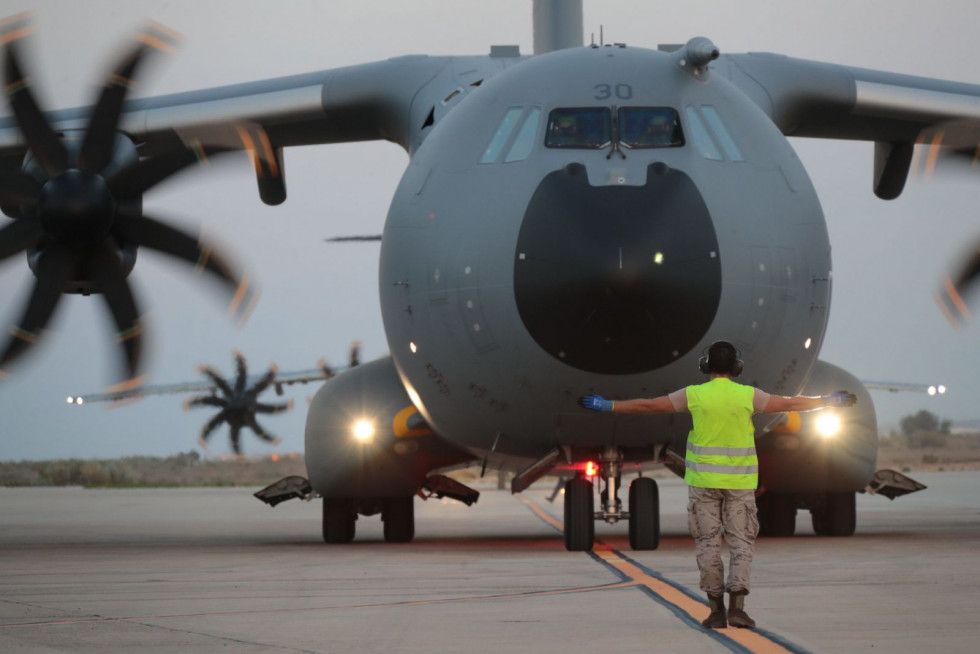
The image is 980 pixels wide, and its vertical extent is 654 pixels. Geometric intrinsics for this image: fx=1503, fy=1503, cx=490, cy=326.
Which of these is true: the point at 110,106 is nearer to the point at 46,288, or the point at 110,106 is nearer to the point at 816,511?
the point at 46,288

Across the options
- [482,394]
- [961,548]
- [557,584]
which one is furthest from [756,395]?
[961,548]

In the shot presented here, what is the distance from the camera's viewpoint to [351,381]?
14.5 m

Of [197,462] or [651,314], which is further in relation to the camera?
[197,462]

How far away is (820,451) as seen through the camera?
14.1 metres

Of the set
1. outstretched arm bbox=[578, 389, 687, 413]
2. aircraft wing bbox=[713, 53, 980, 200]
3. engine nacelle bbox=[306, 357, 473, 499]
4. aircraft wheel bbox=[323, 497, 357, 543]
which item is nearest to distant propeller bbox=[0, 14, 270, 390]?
engine nacelle bbox=[306, 357, 473, 499]

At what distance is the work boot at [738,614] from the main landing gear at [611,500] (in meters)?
4.74

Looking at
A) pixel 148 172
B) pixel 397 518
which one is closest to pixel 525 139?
pixel 148 172

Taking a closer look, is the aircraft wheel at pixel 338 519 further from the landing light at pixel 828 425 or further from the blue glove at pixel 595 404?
the blue glove at pixel 595 404

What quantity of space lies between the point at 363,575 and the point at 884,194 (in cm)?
891

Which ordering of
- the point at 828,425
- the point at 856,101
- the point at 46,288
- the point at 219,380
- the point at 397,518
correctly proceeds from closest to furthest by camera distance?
the point at 46,288 < the point at 828,425 < the point at 397,518 < the point at 856,101 < the point at 219,380

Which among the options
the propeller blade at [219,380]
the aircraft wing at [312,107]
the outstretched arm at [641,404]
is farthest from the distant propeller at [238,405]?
the outstretched arm at [641,404]

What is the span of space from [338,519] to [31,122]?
486 cm

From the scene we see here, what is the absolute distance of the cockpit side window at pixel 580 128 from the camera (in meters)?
11.1

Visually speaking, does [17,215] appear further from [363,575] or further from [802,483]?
[802,483]
